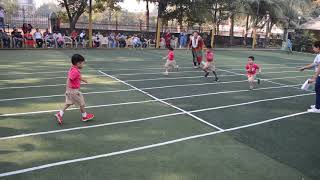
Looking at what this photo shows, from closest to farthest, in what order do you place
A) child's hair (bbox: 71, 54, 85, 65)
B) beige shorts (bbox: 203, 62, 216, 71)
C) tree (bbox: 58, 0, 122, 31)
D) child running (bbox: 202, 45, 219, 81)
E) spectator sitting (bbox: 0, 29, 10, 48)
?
child's hair (bbox: 71, 54, 85, 65) < child running (bbox: 202, 45, 219, 81) < beige shorts (bbox: 203, 62, 216, 71) < spectator sitting (bbox: 0, 29, 10, 48) < tree (bbox: 58, 0, 122, 31)

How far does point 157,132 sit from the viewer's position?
6680 millimetres

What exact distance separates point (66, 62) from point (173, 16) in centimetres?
1805

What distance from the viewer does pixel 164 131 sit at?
6.76 m

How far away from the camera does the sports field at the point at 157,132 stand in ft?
16.4

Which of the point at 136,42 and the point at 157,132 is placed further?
the point at 136,42

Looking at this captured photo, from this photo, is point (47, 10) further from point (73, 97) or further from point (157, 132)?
point (157, 132)

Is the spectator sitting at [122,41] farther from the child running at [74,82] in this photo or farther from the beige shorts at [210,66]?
the child running at [74,82]

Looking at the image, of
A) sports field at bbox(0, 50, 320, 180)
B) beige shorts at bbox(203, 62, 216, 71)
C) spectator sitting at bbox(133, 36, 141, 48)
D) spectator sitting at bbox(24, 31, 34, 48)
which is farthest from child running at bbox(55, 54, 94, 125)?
spectator sitting at bbox(133, 36, 141, 48)

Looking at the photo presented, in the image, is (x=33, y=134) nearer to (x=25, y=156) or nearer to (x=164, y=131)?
(x=25, y=156)

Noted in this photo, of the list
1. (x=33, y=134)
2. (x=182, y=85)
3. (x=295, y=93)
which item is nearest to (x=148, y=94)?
(x=182, y=85)

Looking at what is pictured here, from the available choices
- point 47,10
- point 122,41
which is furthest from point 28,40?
point 47,10

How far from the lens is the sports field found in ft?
16.4

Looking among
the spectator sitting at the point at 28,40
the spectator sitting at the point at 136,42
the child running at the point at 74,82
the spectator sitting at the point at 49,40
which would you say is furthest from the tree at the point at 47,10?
the child running at the point at 74,82

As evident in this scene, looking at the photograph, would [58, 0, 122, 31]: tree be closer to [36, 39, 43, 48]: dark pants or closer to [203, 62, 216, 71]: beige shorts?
[36, 39, 43, 48]: dark pants
